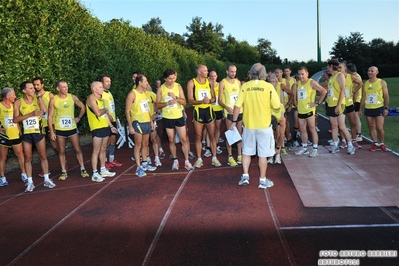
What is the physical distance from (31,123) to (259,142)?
3983 mm

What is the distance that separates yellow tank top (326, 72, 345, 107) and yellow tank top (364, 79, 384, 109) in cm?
82

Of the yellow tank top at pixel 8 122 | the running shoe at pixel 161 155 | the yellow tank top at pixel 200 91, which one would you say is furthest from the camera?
the running shoe at pixel 161 155

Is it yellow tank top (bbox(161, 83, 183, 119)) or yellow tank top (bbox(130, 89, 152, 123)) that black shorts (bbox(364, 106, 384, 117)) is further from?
yellow tank top (bbox(130, 89, 152, 123))

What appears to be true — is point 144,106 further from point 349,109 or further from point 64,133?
point 349,109

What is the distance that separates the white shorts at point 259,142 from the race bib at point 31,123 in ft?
12.1

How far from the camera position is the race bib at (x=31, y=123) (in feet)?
19.9

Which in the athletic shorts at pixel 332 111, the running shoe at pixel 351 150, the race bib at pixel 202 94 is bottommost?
the running shoe at pixel 351 150

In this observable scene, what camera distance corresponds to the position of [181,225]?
174 inches

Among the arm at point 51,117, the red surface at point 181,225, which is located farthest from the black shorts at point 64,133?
the red surface at point 181,225

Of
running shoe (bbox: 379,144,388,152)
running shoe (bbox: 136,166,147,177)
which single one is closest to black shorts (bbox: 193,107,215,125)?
running shoe (bbox: 136,166,147,177)

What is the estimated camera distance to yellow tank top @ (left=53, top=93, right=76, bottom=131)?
6535 millimetres

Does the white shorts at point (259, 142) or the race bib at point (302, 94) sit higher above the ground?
the race bib at point (302, 94)

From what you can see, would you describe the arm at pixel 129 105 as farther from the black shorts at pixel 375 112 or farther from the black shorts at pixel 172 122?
the black shorts at pixel 375 112

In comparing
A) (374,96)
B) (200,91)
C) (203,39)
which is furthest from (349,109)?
(203,39)
